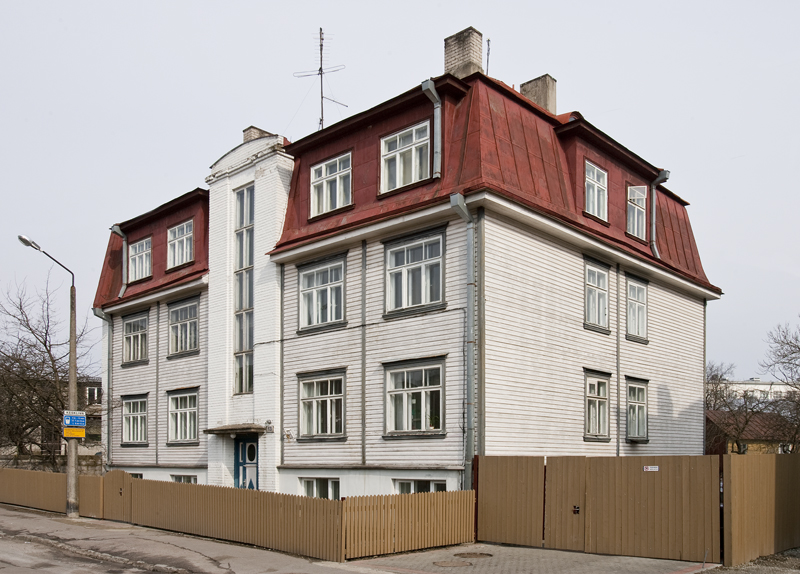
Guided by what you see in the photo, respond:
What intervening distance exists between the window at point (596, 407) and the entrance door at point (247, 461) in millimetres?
9096

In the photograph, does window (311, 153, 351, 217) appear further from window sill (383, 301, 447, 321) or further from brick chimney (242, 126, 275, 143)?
brick chimney (242, 126, 275, 143)

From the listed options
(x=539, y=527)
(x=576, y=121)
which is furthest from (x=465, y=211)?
(x=539, y=527)

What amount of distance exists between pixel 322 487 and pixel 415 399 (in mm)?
4167

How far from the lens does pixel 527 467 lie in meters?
16.1

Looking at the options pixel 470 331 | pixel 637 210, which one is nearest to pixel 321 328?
pixel 470 331

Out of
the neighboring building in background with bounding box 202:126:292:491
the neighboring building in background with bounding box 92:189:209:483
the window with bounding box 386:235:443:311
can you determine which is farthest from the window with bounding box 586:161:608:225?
the neighboring building in background with bounding box 92:189:209:483

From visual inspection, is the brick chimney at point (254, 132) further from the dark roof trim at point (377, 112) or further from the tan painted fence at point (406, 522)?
the tan painted fence at point (406, 522)

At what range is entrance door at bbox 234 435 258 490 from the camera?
2269 cm

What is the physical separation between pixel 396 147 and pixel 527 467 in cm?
824

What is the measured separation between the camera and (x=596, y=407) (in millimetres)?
20703

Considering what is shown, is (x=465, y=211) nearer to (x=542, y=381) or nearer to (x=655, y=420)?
(x=542, y=381)

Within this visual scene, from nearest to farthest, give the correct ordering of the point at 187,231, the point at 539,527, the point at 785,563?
the point at 785,563
the point at 539,527
the point at 187,231

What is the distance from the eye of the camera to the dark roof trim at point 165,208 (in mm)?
26547

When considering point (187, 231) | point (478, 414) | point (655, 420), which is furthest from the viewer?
point (187, 231)
